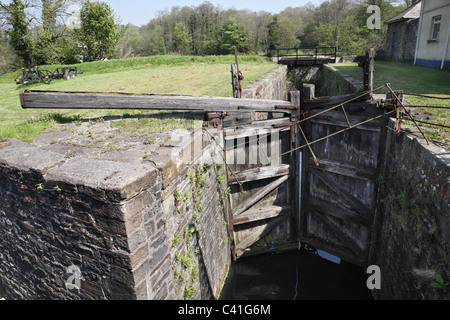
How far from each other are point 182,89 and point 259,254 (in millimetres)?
5774

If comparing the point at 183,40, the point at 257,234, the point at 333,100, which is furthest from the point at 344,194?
the point at 183,40

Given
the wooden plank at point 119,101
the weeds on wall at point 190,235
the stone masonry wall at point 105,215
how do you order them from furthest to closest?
the wooden plank at point 119,101
the weeds on wall at point 190,235
the stone masonry wall at point 105,215

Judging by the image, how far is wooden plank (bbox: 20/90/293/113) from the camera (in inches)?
179

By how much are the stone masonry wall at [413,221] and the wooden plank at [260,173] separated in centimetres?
205

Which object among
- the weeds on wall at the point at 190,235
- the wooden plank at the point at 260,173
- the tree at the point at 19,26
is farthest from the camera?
the tree at the point at 19,26

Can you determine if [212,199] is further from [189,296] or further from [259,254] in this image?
[259,254]

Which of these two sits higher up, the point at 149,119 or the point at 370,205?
the point at 149,119

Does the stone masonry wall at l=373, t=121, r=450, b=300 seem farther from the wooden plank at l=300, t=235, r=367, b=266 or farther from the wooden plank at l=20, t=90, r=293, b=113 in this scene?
the wooden plank at l=20, t=90, r=293, b=113

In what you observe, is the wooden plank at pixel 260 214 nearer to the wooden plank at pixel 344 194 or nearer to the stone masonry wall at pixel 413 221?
the wooden plank at pixel 344 194

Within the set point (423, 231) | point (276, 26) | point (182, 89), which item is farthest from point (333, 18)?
point (423, 231)

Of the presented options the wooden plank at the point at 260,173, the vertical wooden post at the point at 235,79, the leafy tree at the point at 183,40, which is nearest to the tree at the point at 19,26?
the leafy tree at the point at 183,40

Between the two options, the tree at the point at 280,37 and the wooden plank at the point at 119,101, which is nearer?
the wooden plank at the point at 119,101

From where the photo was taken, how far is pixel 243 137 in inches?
237

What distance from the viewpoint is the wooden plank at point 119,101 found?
14.9ft
